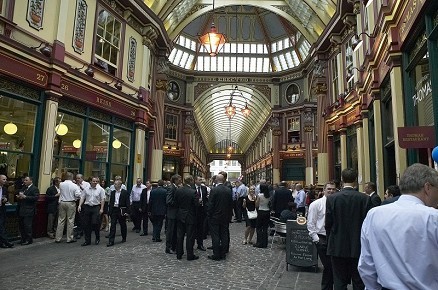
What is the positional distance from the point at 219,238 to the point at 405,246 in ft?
19.3

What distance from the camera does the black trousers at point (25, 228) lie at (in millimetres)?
8406

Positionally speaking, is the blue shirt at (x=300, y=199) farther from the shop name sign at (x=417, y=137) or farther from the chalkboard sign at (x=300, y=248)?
the shop name sign at (x=417, y=137)

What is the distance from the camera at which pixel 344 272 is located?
3.96 meters

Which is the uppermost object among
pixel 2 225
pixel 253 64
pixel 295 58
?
pixel 253 64

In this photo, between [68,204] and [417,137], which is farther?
[68,204]

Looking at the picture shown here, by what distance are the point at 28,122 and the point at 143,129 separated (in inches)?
248

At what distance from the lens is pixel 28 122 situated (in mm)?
9227

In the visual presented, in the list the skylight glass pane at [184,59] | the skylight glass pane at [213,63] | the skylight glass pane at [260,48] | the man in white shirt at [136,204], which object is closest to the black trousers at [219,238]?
the man in white shirt at [136,204]

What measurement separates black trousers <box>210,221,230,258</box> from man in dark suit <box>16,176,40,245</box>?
4.48m

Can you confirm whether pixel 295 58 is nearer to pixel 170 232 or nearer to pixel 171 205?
pixel 171 205

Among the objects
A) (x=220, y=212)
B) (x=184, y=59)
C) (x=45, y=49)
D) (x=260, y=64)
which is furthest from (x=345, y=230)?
(x=260, y=64)

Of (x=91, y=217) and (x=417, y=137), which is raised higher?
(x=417, y=137)

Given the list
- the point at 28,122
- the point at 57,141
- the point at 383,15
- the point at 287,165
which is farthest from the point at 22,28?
the point at 287,165

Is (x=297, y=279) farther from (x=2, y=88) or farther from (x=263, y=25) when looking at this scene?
(x=263, y=25)
